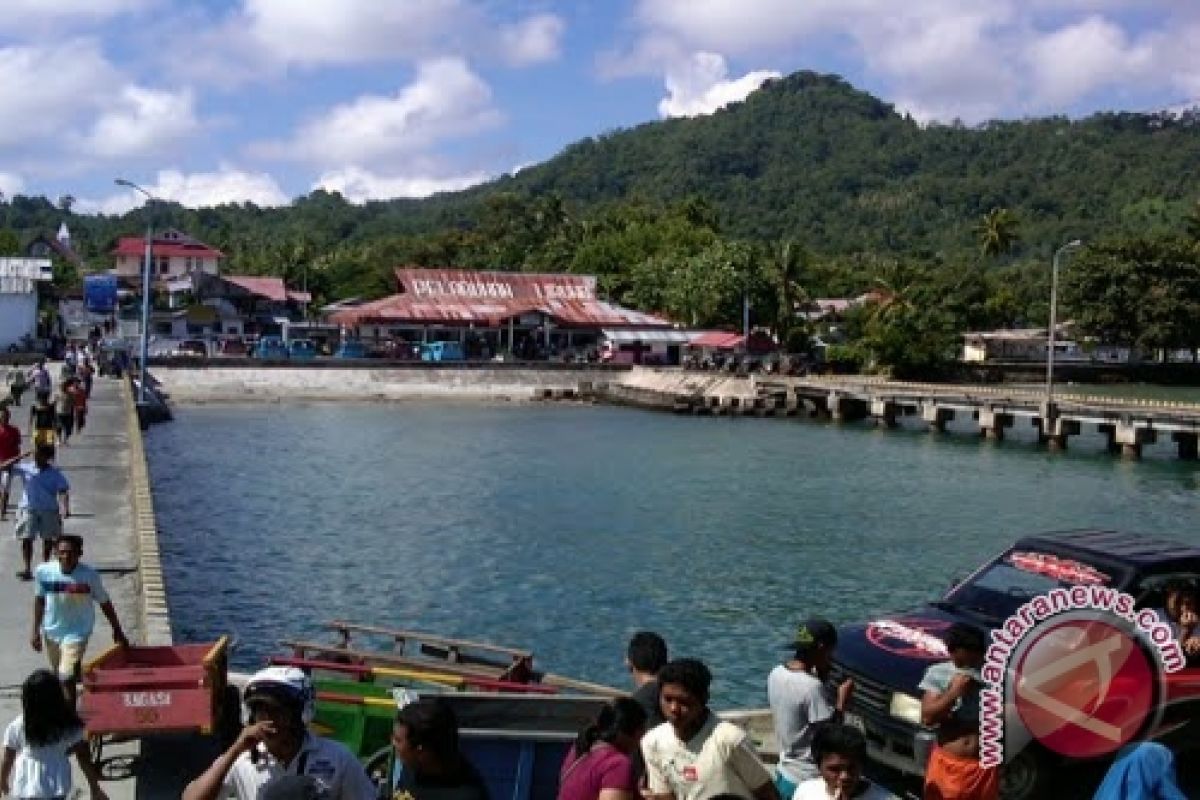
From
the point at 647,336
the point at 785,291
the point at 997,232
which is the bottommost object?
the point at 647,336

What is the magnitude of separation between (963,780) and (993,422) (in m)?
56.2

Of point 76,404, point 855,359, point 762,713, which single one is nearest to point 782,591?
point 762,713

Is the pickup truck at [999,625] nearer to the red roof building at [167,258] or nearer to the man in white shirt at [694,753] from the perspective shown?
the man in white shirt at [694,753]

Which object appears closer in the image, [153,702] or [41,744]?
[41,744]

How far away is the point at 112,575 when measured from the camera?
55.9ft

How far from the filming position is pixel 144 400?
5322cm

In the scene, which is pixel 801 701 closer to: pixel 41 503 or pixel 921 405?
pixel 41 503

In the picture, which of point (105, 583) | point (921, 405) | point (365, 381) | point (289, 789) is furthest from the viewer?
point (365, 381)

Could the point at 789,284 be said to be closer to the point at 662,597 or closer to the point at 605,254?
the point at 605,254

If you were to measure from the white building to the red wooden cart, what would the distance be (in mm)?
64747

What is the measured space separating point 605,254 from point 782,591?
8742 cm

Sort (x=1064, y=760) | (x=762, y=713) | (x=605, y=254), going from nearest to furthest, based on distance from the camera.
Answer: (x=1064, y=760)
(x=762, y=713)
(x=605, y=254)

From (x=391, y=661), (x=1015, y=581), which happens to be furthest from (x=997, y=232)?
(x=391, y=661)

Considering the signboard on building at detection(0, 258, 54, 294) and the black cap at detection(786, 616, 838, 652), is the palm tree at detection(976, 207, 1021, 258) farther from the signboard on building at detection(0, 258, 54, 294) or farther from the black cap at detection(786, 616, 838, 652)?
the black cap at detection(786, 616, 838, 652)
